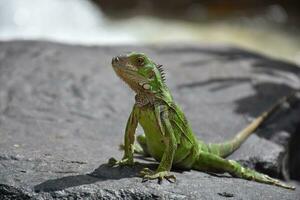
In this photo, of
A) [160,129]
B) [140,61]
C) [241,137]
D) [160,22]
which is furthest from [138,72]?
[160,22]

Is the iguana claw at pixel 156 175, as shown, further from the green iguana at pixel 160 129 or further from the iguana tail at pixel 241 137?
the iguana tail at pixel 241 137

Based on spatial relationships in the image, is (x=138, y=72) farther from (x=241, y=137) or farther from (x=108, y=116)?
(x=108, y=116)

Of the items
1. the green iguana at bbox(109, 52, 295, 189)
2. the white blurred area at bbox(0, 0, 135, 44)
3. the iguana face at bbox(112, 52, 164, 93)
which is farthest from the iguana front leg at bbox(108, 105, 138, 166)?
the white blurred area at bbox(0, 0, 135, 44)

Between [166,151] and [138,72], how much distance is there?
0.67m

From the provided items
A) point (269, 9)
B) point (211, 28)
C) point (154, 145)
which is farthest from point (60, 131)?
point (269, 9)

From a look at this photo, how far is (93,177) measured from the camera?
449 cm

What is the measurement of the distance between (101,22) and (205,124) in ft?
39.0

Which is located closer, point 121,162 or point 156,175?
point 156,175

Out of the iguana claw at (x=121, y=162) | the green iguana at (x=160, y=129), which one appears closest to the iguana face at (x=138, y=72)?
the green iguana at (x=160, y=129)

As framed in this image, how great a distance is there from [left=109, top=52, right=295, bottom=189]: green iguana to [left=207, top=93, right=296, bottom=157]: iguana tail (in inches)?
10.9

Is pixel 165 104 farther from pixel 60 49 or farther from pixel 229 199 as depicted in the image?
pixel 60 49

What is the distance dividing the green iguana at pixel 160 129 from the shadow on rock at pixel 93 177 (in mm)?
93

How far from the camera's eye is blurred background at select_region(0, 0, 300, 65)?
1588cm

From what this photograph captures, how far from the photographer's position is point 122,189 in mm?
4254
